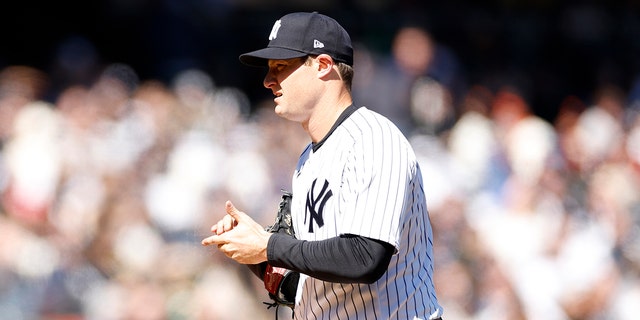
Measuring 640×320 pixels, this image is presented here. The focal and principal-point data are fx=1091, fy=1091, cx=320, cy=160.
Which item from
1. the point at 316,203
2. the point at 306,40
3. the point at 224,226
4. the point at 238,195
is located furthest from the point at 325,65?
the point at 238,195

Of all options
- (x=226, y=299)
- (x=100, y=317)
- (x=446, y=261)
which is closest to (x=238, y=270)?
(x=226, y=299)

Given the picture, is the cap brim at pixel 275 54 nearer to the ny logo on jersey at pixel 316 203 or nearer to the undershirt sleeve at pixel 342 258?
the ny logo on jersey at pixel 316 203

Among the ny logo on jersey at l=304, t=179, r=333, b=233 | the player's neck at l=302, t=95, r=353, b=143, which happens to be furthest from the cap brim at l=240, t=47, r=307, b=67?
the ny logo on jersey at l=304, t=179, r=333, b=233

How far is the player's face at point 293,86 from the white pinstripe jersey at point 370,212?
13 centimetres

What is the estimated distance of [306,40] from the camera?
9.92ft

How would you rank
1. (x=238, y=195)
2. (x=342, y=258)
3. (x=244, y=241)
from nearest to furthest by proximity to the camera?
1. (x=342, y=258)
2. (x=244, y=241)
3. (x=238, y=195)

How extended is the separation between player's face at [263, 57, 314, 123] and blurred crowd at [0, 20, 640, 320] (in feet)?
11.2

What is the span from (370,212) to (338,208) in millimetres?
157

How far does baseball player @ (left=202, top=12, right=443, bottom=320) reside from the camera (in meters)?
2.81

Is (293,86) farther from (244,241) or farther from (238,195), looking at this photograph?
(238,195)

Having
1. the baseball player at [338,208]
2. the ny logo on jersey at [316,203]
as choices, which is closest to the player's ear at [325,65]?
the baseball player at [338,208]

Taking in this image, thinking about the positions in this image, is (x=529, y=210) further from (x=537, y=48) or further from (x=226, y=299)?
(x=537, y=48)

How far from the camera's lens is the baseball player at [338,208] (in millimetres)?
2809

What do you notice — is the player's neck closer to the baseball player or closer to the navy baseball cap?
the baseball player
